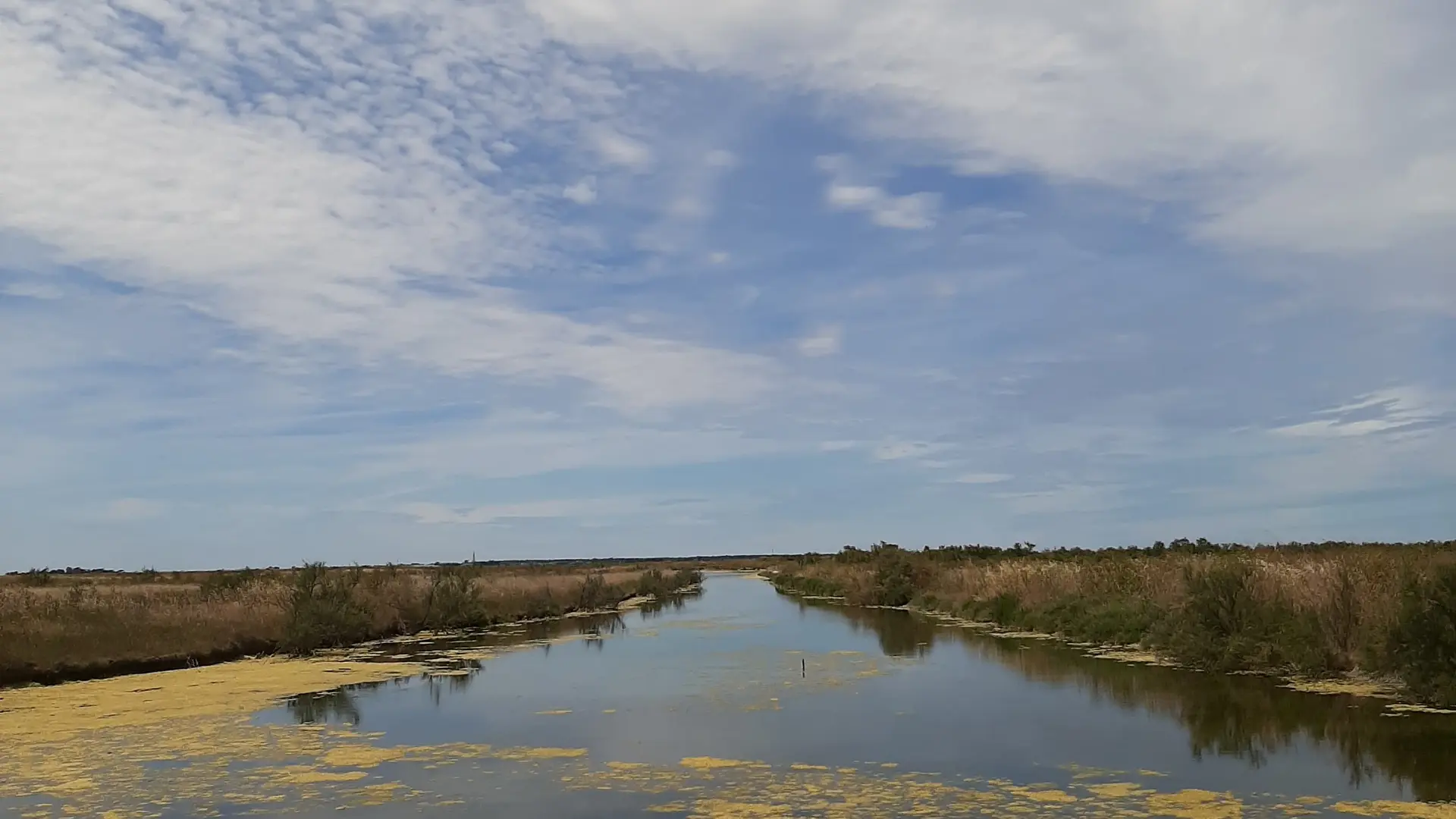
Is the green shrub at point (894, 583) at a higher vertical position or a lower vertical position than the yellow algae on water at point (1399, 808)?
higher

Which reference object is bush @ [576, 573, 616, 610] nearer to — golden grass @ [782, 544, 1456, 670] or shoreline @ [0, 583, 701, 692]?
shoreline @ [0, 583, 701, 692]

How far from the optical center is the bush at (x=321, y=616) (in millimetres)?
25469

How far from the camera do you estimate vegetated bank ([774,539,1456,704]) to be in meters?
13.2

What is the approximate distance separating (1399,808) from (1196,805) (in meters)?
1.58

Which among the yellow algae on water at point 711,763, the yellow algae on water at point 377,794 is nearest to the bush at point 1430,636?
the yellow algae on water at point 711,763

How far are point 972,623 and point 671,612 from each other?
636 inches

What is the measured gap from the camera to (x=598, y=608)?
46.6 metres

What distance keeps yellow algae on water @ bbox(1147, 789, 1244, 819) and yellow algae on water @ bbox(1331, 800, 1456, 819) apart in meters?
0.84

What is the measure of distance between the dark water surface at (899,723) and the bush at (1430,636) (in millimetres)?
640

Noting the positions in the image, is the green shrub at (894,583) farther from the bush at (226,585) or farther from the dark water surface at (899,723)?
the bush at (226,585)

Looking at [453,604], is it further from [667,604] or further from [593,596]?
[667,604]

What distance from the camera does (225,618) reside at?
2578cm

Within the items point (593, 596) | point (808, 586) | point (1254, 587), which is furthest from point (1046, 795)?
point (808, 586)

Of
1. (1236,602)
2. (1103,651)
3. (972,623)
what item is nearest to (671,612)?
(972,623)
